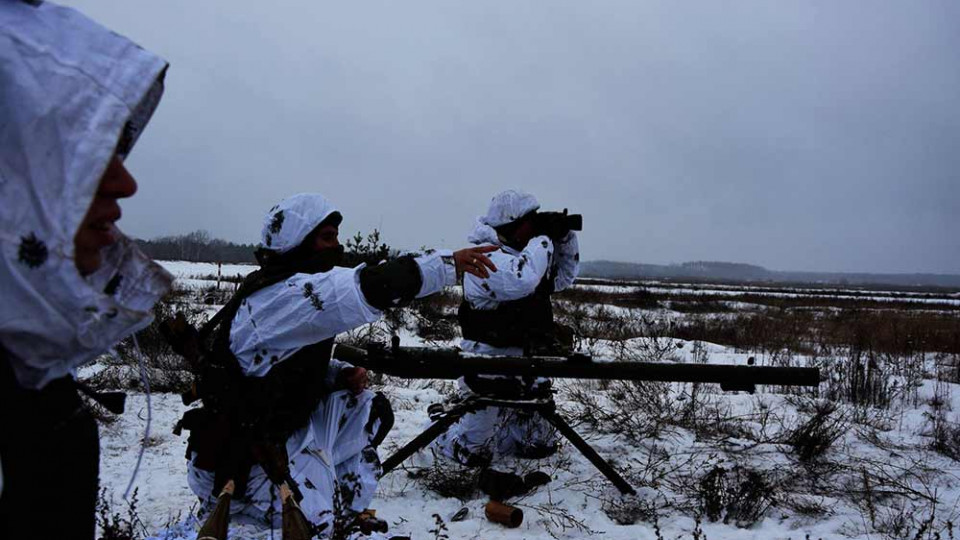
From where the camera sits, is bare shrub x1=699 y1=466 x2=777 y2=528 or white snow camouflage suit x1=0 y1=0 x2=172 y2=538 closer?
white snow camouflage suit x1=0 y1=0 x2=172 y2=538

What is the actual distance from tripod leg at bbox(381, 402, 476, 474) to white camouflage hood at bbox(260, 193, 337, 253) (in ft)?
5.63

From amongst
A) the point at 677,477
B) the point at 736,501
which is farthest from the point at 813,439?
the point at 736,501

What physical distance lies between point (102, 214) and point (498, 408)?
3.98 m

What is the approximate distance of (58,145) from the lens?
93cm

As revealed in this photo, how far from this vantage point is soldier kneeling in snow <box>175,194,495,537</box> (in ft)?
7.80

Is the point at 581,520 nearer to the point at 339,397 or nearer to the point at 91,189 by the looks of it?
the point at 339,397

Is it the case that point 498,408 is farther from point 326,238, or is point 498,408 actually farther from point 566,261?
point 326,238

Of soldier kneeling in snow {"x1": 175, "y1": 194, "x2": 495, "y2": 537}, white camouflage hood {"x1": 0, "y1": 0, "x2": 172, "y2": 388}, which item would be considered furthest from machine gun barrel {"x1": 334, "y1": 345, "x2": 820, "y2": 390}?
white camouflage hood {"x1": 0, "y1": 0, "x2": 172, "y2": 388}

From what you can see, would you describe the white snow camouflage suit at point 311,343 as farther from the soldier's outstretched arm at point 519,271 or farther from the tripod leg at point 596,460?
the soldier's outstretched arm at point 519,271

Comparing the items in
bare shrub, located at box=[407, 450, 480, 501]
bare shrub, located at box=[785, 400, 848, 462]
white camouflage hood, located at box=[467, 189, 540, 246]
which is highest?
white camouflage hood, located at box=[467, 189, 540, 246]

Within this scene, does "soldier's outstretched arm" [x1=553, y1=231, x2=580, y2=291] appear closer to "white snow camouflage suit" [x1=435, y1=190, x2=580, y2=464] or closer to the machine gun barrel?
"white snow camouflage suit" [x1=435, y1=190, x2=580, y2=464]

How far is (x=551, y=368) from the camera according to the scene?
10.9ft

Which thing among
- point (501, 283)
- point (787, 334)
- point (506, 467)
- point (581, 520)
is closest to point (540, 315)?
point (501, 283)

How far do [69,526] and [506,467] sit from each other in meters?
3.81
